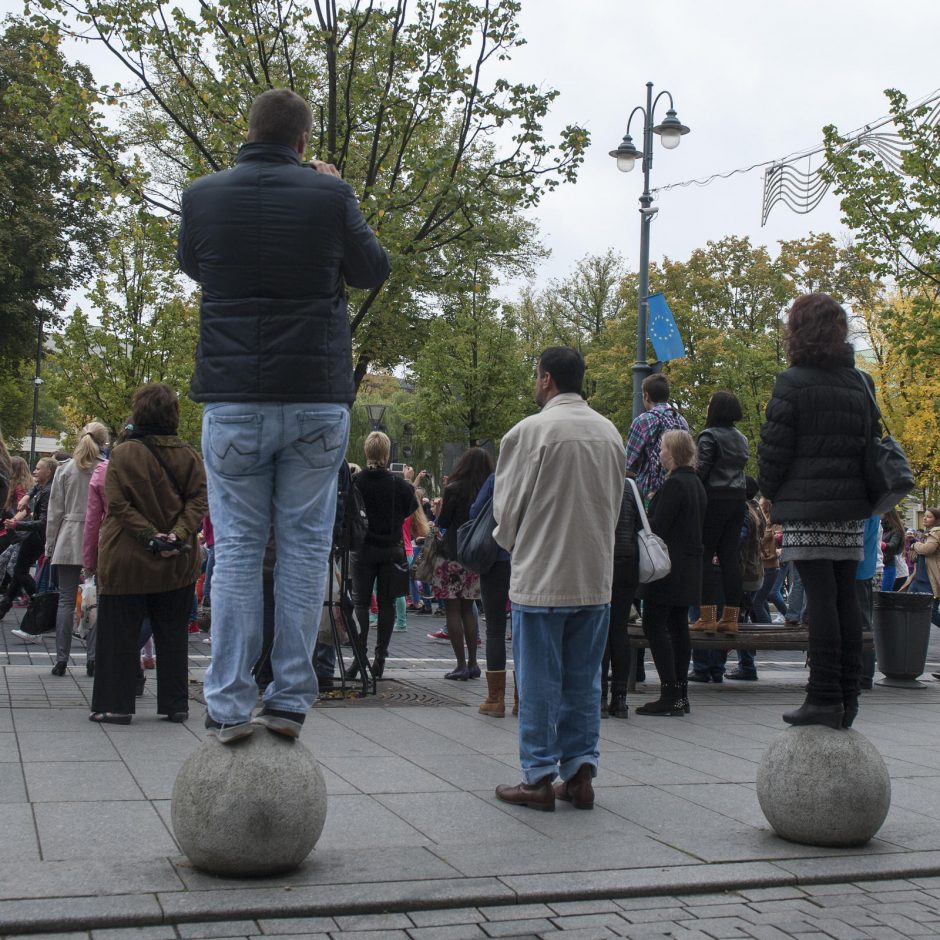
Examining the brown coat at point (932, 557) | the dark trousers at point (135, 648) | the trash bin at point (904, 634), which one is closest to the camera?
the dark trousers at point (135, 648)

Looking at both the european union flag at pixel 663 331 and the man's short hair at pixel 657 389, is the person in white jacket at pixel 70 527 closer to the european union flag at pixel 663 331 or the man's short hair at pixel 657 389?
the man's short hair at pixel 657 389

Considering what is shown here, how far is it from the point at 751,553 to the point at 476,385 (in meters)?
29.1

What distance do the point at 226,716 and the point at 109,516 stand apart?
377 cm

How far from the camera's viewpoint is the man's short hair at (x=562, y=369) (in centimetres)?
597

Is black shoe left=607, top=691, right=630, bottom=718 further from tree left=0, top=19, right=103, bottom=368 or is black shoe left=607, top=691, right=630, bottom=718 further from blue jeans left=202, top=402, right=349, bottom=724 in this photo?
tree left=0, top=19, right=103, bottom=368

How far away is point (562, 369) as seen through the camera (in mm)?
5965

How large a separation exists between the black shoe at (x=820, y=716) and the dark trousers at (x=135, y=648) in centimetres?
395

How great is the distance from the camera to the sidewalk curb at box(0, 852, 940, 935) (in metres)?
3.82

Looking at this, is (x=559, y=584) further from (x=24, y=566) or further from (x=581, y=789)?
(x=24, y=566)

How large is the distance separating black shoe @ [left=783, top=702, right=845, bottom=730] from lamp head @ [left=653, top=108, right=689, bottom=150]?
1795cm

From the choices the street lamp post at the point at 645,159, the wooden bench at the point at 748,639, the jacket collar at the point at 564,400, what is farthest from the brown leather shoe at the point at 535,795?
the street lamp post at the point at 645,159

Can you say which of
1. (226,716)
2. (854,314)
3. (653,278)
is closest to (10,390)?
(653,278)

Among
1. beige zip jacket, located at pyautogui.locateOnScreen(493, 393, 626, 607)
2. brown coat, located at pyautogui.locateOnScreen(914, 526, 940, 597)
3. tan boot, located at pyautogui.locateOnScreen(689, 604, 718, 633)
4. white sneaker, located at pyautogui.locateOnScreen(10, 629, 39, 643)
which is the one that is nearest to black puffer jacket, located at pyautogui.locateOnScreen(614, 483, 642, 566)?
tan boot, located at pyautogui.locateOnScreen(689, 604, 718, 633)

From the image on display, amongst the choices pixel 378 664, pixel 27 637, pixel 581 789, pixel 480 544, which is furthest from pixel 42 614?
pixel 581 789
